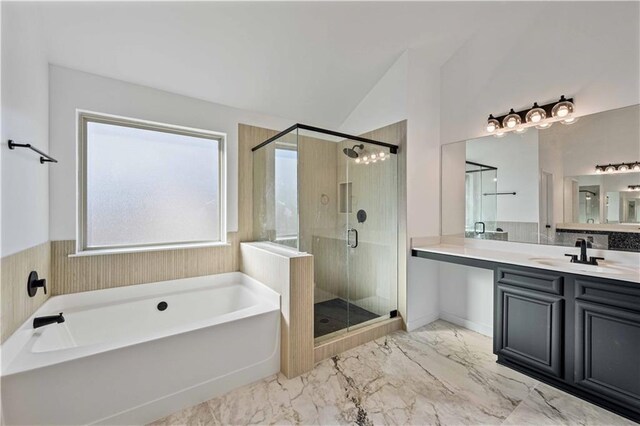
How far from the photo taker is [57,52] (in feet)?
6.81

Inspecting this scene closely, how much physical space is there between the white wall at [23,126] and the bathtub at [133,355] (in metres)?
0.64

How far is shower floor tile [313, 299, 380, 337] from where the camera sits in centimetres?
272

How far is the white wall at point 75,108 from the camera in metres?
2.18

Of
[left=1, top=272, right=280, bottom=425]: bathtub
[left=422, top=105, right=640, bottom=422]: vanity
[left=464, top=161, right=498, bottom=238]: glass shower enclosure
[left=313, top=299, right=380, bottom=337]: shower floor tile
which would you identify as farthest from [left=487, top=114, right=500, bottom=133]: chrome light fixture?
[left=1, top=272, right=280, bottom=425]: bathtub

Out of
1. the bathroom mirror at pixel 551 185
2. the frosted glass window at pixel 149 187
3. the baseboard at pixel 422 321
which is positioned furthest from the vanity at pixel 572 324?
the frosted glass window at pixel 149 187

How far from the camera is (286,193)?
2715 mm

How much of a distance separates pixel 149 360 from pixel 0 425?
62cm

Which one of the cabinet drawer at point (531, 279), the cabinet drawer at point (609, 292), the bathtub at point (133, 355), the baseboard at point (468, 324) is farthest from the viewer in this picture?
the baseboard at point (468, 324)

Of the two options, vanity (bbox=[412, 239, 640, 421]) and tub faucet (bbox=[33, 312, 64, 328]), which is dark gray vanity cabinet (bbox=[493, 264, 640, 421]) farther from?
tub faucet (bbox=[33, 312, 64, 328])

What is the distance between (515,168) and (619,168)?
2.34 feet

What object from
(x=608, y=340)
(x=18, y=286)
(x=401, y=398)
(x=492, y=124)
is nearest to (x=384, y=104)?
(x=492, y=124)

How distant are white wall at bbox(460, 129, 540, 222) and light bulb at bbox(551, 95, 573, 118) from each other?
24cm

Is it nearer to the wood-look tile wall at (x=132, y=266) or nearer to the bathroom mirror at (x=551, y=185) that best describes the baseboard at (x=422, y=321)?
the bathroom mirror at (x=551, y=185)

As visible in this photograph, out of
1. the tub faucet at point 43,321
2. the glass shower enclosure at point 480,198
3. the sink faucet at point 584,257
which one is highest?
the glass shower enclosure at point 480,198
